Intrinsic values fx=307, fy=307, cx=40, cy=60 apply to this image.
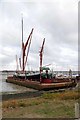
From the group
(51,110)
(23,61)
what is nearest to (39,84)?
(23,61)

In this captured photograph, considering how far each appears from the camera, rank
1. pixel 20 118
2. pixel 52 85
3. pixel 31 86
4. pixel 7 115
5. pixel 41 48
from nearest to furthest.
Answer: pixel 20 118 → pixel 7 115 → pixel 52 85 → pixel 31 86 → pixel 41 48

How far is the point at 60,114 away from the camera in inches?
644

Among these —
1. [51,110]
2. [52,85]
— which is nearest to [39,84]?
[52,85]

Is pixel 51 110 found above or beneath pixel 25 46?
beneath

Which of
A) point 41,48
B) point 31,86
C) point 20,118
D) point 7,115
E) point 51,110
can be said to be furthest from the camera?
point 41,48

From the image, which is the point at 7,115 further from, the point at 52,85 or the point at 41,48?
the point at 41,48

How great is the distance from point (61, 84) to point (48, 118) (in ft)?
123

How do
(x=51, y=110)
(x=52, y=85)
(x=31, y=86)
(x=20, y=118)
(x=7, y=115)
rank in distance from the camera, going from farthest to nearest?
(x=31, y=86) → (x=52, y=85) → (x=51, y=110) → (x=7, y=115) → (x=20, y=118)

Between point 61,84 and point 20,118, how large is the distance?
3776 cm

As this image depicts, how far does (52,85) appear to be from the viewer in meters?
50.8

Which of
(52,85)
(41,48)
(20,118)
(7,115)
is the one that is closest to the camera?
(20,118)

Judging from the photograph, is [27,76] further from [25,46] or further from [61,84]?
[61,84]

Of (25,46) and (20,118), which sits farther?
(25,46)

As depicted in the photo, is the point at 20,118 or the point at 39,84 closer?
the point at 20,118
